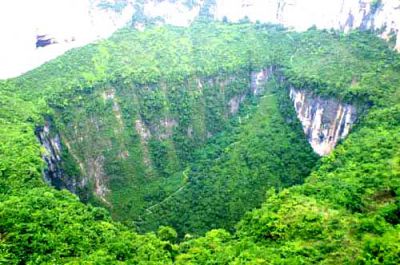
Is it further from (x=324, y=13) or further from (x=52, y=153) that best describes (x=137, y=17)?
(x=52, y=153)

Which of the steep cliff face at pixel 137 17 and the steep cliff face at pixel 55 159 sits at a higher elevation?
the steep cliff face at pixel 137 17

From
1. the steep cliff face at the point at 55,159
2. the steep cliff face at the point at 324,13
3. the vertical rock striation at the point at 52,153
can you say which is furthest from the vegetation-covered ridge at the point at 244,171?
the steep cliff face at the point at 324,13

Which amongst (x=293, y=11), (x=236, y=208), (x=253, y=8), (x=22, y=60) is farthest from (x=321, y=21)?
(x=22, y=60)

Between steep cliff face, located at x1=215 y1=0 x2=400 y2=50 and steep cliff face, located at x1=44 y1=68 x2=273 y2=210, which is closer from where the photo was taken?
steep cliff face, located at x1=44 y1=68 x2=273 y2=210

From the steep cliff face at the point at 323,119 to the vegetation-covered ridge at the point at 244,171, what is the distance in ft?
3.87

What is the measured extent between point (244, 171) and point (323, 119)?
9.74 m

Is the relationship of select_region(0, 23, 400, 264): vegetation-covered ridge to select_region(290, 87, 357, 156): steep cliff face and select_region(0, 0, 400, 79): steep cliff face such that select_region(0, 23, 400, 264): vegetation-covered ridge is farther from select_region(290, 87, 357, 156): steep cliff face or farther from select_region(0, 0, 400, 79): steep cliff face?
select_region(0, 0, 400, 79): steep cliff face

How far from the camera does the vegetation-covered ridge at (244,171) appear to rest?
76.3 ft

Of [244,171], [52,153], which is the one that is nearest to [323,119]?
[244,171]

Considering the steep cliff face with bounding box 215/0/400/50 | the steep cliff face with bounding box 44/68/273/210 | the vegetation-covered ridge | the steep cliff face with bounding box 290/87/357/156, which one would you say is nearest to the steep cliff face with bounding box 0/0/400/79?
the steep cliff face with bounding box 215/0/400/50

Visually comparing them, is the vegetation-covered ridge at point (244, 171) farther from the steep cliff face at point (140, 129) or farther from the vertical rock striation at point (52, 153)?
the vertical rock striation at point (52, 153)

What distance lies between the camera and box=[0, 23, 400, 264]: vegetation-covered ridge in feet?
76.3

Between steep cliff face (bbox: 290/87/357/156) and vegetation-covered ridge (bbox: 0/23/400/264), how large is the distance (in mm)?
1180

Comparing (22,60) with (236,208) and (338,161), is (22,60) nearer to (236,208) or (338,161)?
(236,208)
